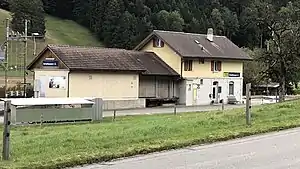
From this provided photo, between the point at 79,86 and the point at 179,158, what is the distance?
120 feet

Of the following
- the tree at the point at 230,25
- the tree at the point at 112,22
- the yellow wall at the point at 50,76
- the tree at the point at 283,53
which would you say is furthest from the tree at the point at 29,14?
the tree at the point at 283,53

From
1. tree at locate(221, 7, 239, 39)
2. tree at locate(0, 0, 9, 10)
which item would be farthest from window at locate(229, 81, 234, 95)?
tree at locate(0, 0, 9, 10)

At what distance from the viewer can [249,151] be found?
13328 millimetres

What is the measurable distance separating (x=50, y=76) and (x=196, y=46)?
1774cm

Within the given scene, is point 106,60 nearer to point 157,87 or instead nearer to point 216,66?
point 157,87

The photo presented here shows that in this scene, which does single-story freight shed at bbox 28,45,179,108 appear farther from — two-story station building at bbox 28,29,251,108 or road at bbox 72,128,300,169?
road at bbox 72,128,300,169

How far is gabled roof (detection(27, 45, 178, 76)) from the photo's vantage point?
4866cm

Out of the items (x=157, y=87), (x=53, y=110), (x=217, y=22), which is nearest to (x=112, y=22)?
(x=217, y=22)

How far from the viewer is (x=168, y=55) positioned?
190 ft

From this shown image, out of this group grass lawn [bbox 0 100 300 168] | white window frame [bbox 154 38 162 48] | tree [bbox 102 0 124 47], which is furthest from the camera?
tree [bbox 102 0 124 47]

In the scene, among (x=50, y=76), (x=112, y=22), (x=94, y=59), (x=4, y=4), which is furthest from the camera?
(x=4, y=4)

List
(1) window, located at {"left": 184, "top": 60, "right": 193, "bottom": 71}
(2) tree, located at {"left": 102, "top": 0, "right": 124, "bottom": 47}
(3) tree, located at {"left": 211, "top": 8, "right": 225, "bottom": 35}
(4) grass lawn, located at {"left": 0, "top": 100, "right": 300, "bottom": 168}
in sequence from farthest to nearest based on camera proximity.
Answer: (3) tree, located at {"left": 211, "top": 8, "right": 225, "bottom": 35} → (2) tree, located at {"left": 102, "top": 0, "right": 124, "bottom": 47} → (1) window, located at {"left": 184, "top": 60, "right": 193, "bottom": 71} → (4) grass lawn, located at {"left": 0, "top": 100, "right": 300, "bottom": 168}

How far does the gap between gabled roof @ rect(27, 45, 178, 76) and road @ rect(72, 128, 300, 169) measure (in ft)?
111

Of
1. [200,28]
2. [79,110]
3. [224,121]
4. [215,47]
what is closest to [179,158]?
[224,121]
